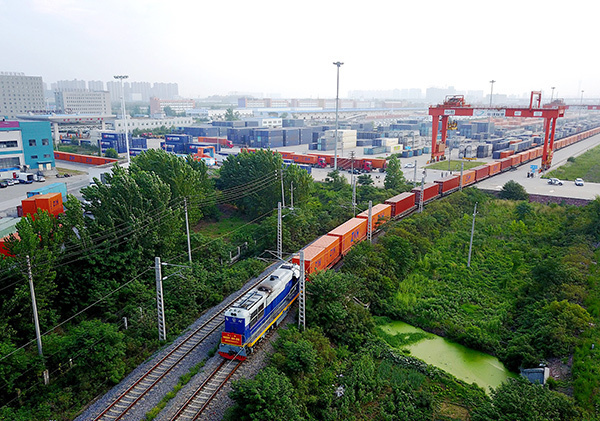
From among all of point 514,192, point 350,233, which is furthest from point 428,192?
point 350,233

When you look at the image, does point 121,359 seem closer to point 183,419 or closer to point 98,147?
point 183,419

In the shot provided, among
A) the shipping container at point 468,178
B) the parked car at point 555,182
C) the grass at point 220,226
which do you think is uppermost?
the shipping container at point 468,178

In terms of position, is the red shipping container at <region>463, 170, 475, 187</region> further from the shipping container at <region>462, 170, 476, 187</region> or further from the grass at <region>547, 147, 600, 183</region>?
the grass at <region>547, 147, 600, 183</region>

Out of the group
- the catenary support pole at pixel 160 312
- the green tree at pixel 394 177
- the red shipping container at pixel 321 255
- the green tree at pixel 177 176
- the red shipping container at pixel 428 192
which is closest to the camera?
the catenary support pole at pixel 160 312

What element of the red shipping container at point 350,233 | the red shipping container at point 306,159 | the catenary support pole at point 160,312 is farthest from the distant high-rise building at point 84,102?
the catenary support pole at point 160,312

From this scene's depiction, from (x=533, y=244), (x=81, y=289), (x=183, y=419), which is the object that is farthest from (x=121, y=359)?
(x=533, y=244)

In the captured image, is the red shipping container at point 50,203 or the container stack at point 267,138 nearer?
the red shipping container at point 50,203

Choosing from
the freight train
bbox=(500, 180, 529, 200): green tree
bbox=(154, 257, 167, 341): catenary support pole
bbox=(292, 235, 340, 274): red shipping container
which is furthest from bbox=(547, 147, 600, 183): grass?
bbox=(154, 257, 167, 341): catenary support pole

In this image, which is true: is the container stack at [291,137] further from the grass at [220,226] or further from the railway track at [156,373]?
the railway track at [156,373]
